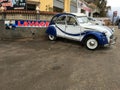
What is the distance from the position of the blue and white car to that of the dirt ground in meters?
0.49

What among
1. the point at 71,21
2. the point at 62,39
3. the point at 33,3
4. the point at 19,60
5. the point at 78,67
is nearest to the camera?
the point at 78,67

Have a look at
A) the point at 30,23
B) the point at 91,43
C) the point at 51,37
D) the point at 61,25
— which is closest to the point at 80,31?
the point at 91,43

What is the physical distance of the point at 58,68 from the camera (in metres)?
7.10

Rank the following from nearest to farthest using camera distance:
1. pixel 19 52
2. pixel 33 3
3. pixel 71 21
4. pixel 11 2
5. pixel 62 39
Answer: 1. pixel 19 52
2. pixel 71 21
3. pixel 62 39
4. pixel 11 2
5. pixel 33 3

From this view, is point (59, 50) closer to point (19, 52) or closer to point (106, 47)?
point (19, 52)

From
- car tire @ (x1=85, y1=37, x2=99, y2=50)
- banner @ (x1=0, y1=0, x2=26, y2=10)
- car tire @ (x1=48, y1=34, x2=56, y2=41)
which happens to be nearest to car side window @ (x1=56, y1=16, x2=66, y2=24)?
car tire @ (x1=48, y1=34, x2=56, y2=41)

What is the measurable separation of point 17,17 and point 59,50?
4800 mm

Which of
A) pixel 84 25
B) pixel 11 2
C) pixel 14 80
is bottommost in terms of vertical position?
pixel 14 80

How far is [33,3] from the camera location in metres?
17.2

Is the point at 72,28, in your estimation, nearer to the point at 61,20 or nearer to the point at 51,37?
the point at 61,20

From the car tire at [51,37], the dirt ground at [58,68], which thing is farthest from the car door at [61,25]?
the dirt ground at [58,68]

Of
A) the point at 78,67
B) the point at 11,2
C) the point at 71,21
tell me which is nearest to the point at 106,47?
the point at 71,21

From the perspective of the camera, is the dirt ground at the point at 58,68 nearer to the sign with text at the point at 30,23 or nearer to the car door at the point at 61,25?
the car door at the point at 61,25

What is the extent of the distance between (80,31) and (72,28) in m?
0.60
